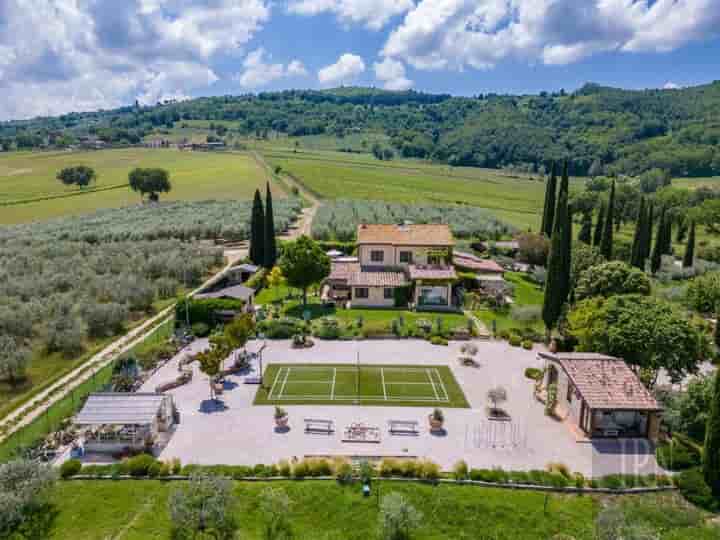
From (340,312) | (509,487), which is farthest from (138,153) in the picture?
(509,487)

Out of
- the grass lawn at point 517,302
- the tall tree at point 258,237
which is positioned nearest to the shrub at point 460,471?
the grass lawn at point 517,302

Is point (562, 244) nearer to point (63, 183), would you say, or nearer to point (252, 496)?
point (252, 496)

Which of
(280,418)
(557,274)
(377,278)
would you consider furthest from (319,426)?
(377,278)

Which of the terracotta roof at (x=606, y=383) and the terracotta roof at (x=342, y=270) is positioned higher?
the terracotta roof at (x=606, y=383)

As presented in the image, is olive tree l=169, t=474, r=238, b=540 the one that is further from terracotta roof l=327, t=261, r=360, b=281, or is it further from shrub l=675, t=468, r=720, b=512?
terracotta roof l=327, t=261, r=360, b=281

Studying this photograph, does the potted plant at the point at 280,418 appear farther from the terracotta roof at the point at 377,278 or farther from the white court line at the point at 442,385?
the terracotta roof at the point at 377,278

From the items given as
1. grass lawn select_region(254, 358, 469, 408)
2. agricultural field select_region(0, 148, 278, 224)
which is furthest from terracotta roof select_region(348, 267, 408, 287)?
agricultural field select_region(0, 148, 278, 224)
